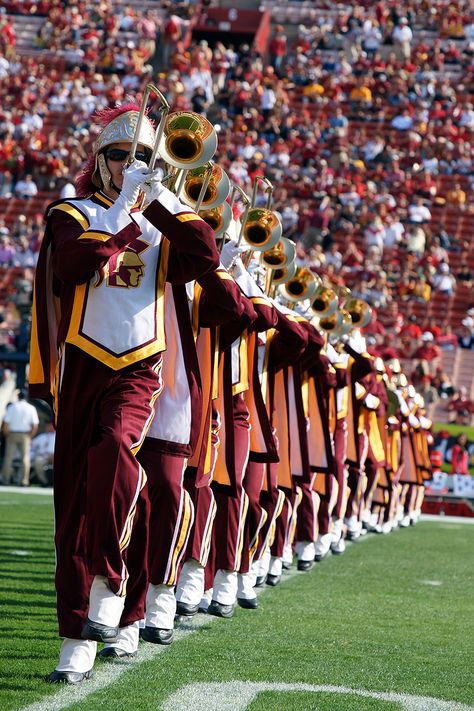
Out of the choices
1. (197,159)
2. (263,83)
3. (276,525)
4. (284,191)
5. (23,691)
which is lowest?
(23,691)

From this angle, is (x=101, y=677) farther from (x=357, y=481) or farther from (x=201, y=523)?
(x=357, y=481)

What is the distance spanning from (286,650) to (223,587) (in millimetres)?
1045

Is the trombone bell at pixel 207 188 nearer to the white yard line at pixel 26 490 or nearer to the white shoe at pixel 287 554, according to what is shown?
the white shoe at pixel 287 554

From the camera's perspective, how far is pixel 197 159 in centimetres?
550

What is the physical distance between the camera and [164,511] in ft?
17.4

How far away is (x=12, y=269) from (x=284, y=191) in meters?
5.54

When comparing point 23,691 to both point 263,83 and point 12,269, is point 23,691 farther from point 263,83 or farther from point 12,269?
point 263,83

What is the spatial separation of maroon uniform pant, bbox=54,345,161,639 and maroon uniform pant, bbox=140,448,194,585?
0.59ft

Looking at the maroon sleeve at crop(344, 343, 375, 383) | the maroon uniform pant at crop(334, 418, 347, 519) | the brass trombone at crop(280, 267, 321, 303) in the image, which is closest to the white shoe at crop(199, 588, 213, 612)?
the brass trombone at crop(280, 267, 321, 303)

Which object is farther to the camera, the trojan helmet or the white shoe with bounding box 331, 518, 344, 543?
the white shoe with bounding box 331, 518, 344, 543

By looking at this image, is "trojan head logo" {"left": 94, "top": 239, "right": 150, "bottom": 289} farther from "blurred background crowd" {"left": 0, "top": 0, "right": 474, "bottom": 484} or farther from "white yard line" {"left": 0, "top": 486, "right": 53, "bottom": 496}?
"blurred background crowd" {"left": 0, "top": 0, "right": 474, "bottom": 484}

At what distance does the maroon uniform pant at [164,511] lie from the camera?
5270mm

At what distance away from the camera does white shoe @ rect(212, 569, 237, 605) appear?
6.73 metres

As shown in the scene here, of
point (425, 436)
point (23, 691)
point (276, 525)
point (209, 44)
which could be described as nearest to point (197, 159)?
point (23, 691)
